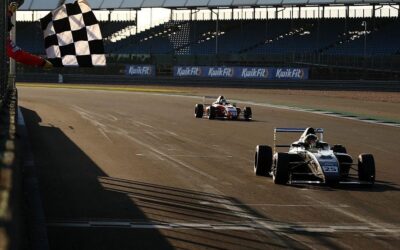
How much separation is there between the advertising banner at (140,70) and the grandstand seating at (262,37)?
4.63 metres

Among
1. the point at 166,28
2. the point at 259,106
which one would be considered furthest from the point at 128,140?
the point at 166,28

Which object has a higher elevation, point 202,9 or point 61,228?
point 202,9

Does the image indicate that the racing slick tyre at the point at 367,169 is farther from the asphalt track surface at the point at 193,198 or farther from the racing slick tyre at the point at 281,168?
the racing slick tyre at the point at 281,168

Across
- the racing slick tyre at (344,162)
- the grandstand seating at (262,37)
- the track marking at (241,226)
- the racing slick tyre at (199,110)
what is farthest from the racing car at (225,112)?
the grandstand seating at (262,37)

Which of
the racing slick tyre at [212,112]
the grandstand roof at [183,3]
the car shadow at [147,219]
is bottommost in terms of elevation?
the car shadow at [147,219]

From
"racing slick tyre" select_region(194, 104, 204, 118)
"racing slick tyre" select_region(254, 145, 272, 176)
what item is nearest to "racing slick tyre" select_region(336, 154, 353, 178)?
"racing slick tyre" select_region(254, 145, 272, 176)

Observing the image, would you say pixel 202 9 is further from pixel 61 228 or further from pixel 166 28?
pixel 61 228

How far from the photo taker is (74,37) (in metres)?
6.45

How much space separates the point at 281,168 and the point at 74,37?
3736mm

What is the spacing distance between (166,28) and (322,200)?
50.2m

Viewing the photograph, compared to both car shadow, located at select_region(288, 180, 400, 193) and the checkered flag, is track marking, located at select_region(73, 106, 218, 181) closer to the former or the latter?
car shadow, located at select_region(288, 180, 400, 193)

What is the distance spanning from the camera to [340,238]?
6.02 metres

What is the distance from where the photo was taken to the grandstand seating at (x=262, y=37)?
47531 mm

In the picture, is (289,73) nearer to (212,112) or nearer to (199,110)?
(199,110)
